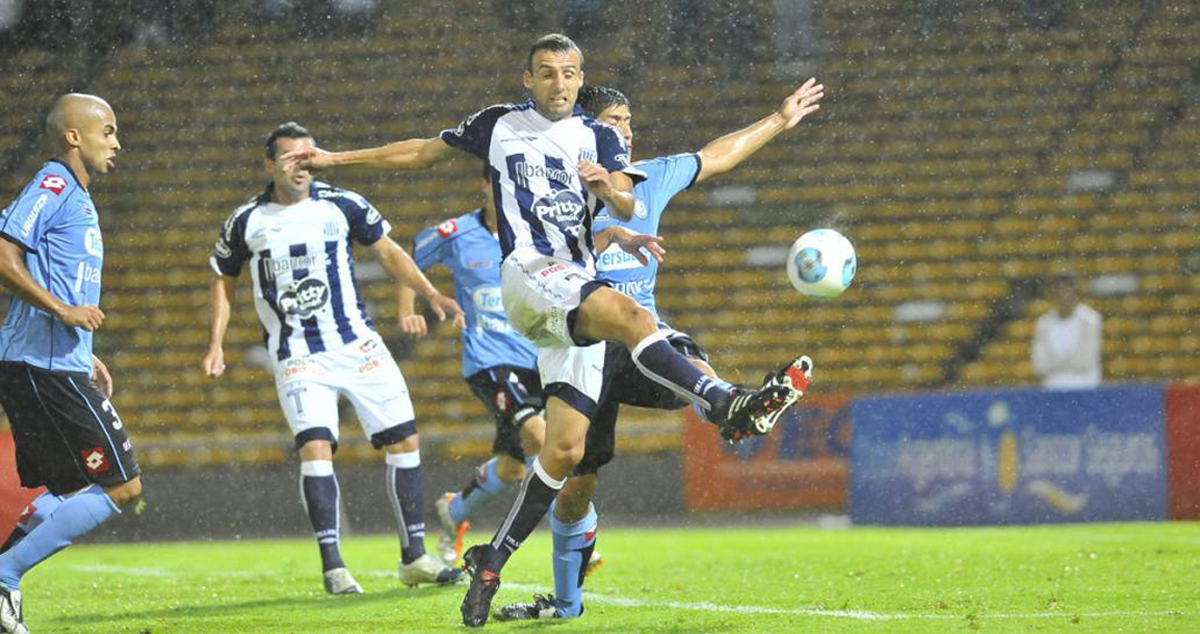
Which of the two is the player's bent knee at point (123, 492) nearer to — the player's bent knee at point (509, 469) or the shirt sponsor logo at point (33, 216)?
the shirt sponsor logo at point (33, 216)

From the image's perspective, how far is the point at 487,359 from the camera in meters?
8.01

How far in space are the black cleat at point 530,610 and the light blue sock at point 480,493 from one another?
2669 mm

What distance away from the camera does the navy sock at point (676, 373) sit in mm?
4844

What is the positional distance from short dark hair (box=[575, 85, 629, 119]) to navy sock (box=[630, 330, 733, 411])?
1505 millimetres

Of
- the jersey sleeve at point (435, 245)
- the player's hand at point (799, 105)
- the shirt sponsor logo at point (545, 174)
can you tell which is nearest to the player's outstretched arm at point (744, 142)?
the player's hand at point (799, 105)

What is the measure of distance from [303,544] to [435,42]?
22.6ft

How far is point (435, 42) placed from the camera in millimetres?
16734

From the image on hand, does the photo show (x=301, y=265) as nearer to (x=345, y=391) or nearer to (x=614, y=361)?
(x=345, y=391)

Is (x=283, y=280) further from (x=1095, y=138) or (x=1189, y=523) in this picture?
(x=1095, y=138)

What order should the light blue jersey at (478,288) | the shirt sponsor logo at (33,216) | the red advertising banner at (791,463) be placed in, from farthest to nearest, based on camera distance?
the red advertising banner at (791,463)
the light blue jersey at (478,288)
the shirt sponsor logo at (33,216)

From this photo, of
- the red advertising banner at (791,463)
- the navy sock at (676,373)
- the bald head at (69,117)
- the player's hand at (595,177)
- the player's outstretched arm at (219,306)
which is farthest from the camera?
the red advertising banner at (791,463)

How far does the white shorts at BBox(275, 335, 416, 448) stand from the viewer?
7.09 meters

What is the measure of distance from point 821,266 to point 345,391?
8.53 feet

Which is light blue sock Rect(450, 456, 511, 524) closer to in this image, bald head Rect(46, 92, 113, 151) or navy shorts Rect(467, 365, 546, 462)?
navy shorts Rect(467, 365, 546, 462)
